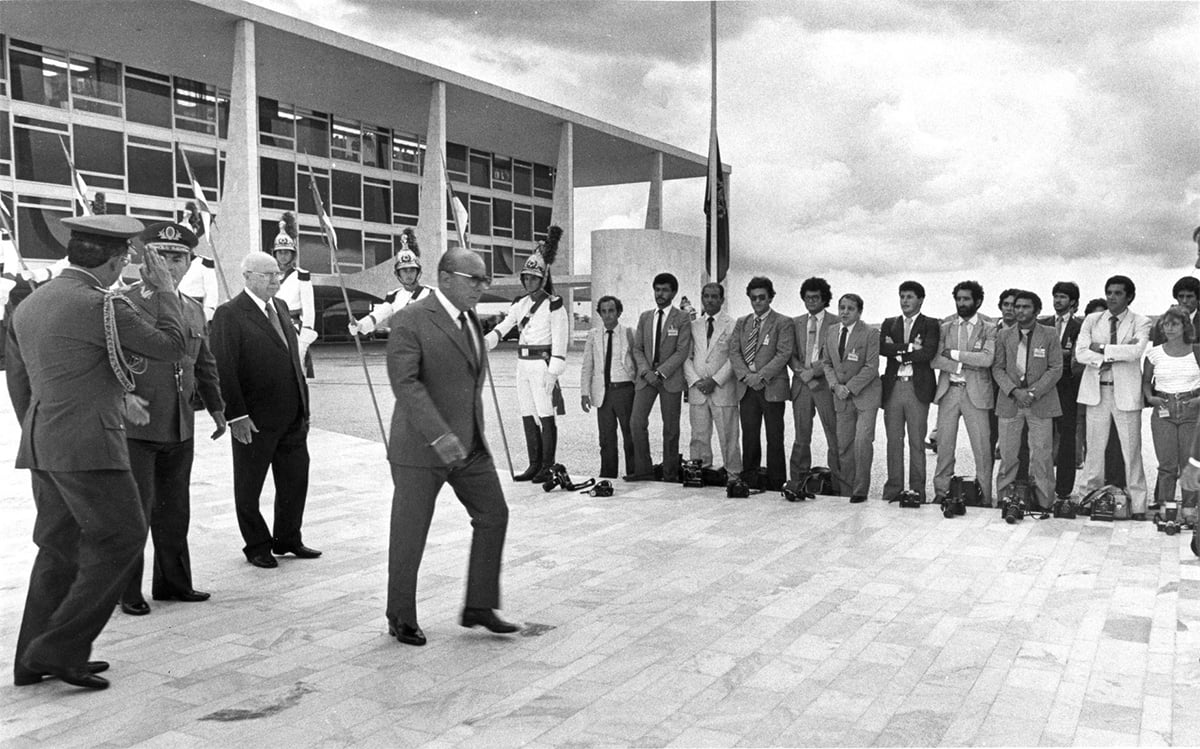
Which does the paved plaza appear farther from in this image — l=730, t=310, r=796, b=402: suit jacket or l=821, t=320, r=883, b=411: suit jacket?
l=730, t=310, r=796, b=402: suit jacket

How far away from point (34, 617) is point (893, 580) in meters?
4.40

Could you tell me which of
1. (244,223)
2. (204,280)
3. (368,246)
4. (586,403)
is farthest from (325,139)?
(586,403)

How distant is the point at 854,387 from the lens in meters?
8.30

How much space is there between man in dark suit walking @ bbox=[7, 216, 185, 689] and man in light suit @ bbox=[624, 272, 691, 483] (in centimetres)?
582

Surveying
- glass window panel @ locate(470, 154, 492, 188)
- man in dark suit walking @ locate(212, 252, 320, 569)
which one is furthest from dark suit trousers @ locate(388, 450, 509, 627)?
glass window panel @ locate(470, 154, 492, 188)

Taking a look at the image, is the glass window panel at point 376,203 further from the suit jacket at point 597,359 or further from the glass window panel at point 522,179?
the suit jacket at point 597,359

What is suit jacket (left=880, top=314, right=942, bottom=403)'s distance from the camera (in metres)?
8.13

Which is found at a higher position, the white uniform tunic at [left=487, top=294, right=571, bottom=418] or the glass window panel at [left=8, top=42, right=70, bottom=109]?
the glass window panel at [left=8, top=42, right=70, bottom=109]

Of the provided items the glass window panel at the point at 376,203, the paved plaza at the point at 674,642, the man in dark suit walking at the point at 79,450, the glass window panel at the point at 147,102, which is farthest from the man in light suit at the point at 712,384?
the glass window panel at the point at 376,203

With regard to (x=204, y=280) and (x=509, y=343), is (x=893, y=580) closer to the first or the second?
(x=204, y=280)

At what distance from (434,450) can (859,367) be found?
4944 mm

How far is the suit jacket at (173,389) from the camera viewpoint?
5.07 metres

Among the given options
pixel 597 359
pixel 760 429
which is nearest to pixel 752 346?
pixel 760 429

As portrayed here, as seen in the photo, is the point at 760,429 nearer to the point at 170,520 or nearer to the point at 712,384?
the point at 712,384
